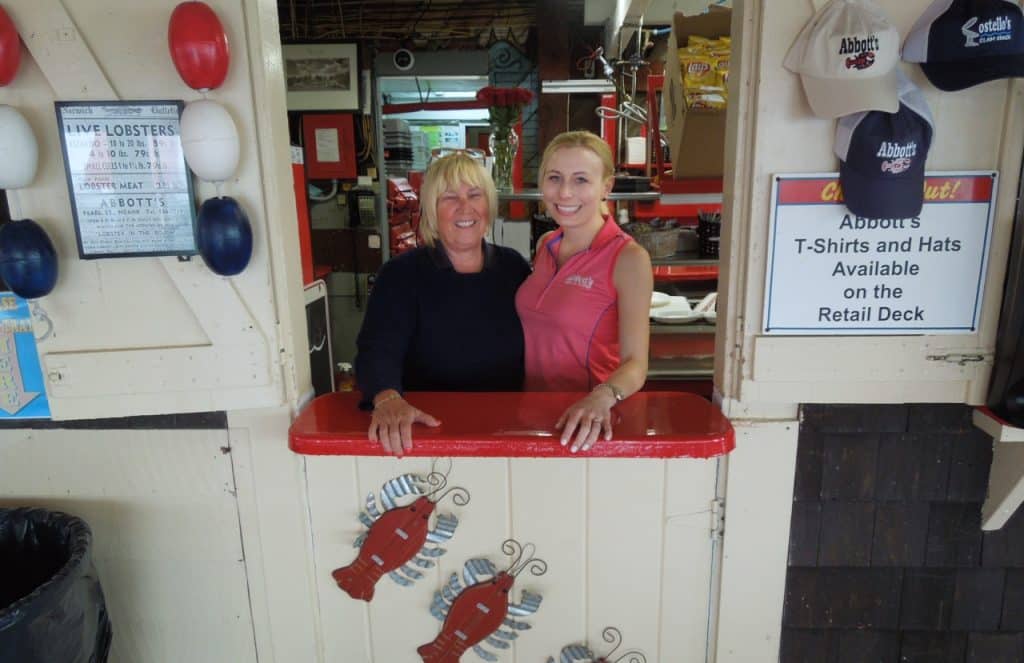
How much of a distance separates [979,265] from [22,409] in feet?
7.43

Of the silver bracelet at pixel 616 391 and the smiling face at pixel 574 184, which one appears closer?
the silver bracelet at pixel 616 391

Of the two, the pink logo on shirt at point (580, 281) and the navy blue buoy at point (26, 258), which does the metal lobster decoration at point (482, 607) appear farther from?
the navy blue buoy at point (26, 258)

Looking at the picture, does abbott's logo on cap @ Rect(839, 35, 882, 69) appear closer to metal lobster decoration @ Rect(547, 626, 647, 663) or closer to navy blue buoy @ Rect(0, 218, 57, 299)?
metal lobster decoration @ Rect(547, 626, 647, 663)

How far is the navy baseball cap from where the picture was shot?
1.18m

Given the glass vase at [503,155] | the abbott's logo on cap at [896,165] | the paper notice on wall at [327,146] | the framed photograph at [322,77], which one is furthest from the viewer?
the paper notice on wall at [327,146]

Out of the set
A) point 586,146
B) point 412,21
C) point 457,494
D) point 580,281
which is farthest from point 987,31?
point 412,21

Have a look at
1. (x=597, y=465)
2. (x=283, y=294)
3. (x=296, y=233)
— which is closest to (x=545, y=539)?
(x=597, y=465)

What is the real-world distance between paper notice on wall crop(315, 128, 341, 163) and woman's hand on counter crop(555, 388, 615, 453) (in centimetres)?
509

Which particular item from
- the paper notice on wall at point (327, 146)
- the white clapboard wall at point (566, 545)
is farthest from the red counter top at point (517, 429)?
the paper notice on wall at point (327, 146)

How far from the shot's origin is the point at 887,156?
1.28 m

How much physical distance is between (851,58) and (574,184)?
0.64 metres

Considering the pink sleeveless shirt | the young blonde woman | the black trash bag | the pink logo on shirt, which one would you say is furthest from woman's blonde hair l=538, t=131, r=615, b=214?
the black trash bag

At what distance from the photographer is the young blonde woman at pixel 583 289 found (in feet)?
5.07

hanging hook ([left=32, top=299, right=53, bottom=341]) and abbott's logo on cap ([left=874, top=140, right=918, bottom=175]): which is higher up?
abbott's logo on cap ([left=874, top=140, right=918, bottom=175])
